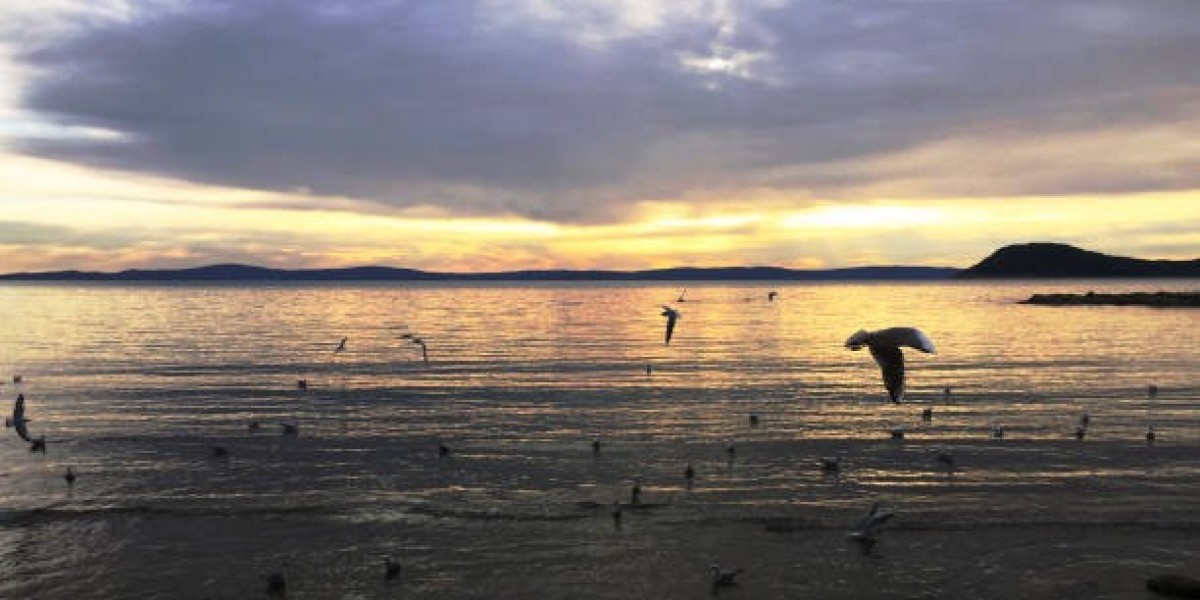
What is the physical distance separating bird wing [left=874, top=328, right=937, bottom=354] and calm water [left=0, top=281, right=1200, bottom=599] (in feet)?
20.9

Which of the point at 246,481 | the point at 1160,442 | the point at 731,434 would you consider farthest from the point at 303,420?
the point at 1160,442

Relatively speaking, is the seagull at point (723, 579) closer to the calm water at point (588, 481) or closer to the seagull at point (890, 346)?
the calm water at point (588, 481)

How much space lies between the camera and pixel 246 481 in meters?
26.5

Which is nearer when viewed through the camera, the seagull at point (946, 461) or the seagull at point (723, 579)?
the seagull at point (723, 579)

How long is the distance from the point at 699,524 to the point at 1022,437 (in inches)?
620

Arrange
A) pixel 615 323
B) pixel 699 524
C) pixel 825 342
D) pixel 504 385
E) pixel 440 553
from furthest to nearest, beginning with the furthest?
pixel 615 323
pixel 825 342
pixel 504 385
pixel 699 524
pixel 440 553

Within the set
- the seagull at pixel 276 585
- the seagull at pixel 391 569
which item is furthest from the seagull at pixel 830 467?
the seagull at pixel 276 585

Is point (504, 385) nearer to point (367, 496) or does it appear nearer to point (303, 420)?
point (303, 420)

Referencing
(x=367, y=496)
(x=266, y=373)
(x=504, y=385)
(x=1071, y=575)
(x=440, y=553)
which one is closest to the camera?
(x=1071, y=575)

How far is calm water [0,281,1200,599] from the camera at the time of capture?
63.0ft

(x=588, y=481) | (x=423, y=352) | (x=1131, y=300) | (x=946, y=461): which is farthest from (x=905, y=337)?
(x=1131, y=300)

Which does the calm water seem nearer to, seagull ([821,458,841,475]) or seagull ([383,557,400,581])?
seagull ([383,557,400,581])

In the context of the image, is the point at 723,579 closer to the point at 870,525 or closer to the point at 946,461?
the point at 870,525

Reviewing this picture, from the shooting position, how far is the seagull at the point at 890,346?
1340 cm
